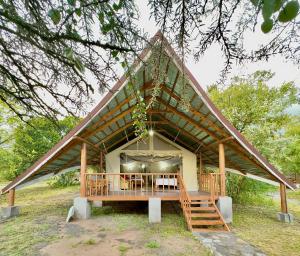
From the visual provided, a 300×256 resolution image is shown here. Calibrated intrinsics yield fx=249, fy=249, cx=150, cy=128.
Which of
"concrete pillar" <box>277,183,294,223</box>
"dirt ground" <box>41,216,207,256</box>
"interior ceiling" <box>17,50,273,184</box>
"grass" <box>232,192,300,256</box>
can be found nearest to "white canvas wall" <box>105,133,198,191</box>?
"interior ceiling" <box>17,50,273,184</box>

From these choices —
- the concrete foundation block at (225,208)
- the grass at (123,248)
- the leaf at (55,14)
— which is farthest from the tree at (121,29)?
the concrete foundation block at (225,208)

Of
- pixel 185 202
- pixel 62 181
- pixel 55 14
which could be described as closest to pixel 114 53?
pixel 55 14

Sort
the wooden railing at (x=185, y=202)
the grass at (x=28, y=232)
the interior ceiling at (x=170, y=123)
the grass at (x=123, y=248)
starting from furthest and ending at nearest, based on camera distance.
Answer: the wooden railing at (x=185, y=202)
the interior ceiling at (x=170, y=123)
the grass at (x=28, y=232)
the grass at (x=123, y=248)

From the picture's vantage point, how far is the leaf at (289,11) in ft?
2.56

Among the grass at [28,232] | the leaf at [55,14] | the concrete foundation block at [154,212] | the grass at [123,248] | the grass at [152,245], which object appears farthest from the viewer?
the concrete foundation block at [154,212]

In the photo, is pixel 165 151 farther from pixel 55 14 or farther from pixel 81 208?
pixel 55 14

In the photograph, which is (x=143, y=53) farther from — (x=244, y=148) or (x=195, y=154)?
(x=195, y=154)

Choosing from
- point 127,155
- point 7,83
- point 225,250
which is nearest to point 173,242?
point 225,250

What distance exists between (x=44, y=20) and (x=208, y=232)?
649 centimetres

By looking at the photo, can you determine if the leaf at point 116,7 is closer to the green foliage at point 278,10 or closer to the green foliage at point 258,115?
the green foliage at point 278,10

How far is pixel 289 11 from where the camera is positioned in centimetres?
79

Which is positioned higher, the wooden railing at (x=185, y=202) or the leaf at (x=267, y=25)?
the leaf at (x=267, y=25)

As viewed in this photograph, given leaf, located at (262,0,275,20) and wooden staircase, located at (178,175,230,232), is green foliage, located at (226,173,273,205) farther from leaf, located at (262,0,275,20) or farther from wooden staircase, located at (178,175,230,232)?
leaf, located at (262,0,275,20)

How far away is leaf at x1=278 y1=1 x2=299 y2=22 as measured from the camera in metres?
0.78
